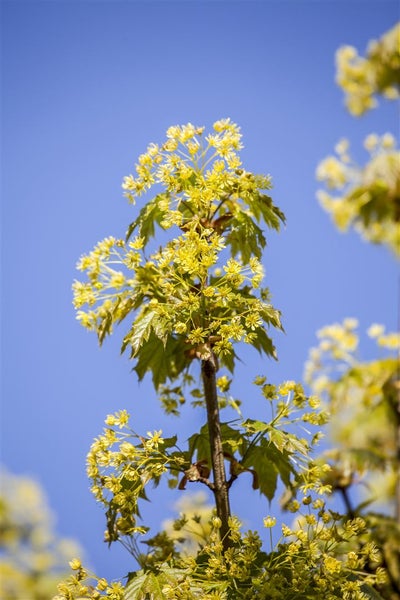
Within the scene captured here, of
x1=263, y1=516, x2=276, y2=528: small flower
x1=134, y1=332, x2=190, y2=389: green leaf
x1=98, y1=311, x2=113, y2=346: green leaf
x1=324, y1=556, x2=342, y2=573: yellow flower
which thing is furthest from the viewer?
x1=134, y1=332, x2=190, y2=389: green leaf

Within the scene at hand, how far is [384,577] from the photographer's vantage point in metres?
1.56

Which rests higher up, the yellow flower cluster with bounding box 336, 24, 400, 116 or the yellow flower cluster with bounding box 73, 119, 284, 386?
the yellow flower cluster with bounding box 336, 24, 400, 116

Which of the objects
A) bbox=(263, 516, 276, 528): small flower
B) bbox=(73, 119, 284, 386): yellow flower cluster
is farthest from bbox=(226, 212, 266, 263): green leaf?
bbox=(263, 516, 276, 528): small flower

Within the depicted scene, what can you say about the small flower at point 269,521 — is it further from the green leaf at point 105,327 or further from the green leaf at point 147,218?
the green leaf at point 147,218

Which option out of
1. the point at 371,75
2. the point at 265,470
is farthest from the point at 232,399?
the point at 371,75

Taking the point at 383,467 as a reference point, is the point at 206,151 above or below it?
above

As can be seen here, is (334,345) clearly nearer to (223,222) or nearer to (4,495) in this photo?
(223,222)

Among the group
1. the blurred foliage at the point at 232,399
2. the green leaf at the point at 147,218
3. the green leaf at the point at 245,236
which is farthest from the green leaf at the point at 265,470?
the green leaf at the point at 147,218

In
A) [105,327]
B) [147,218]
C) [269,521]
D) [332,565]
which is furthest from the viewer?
[147,218]

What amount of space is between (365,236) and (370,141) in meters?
0.34

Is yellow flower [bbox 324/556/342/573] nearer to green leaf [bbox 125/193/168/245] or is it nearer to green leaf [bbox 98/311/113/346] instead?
green leaf [bbox 98/311/113/346]

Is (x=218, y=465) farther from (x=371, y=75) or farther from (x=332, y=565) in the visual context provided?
(x=371, y=75)

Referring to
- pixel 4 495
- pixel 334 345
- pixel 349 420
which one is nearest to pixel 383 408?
pixel 349 420

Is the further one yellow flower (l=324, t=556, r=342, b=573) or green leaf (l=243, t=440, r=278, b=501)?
green leaf (l=243, t=440, r=278, b=501)
